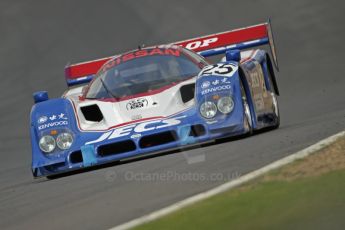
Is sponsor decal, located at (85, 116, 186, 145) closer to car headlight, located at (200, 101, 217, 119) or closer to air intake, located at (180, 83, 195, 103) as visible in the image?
car headlight, located at (200, 101, 217, 119)

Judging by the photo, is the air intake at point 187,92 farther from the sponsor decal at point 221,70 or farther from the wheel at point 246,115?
the wheel at point 246,115

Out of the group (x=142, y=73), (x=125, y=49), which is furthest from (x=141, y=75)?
(x=125, y=49)

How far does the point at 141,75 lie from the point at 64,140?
1412 mm

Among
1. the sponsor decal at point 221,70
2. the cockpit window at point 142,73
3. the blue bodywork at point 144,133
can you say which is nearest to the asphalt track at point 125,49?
the blue bodywork at point 144,133

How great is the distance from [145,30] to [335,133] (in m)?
11.3

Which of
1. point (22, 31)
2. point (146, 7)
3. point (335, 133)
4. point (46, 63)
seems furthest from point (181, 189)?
point (146, 7)

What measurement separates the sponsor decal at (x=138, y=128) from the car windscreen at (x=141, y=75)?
0.86m

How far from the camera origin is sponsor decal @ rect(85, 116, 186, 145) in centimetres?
934

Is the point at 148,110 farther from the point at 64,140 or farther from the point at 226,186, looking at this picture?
the point at 226,186

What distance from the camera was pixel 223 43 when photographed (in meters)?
13.1

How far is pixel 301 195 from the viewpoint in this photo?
6047 millimetres

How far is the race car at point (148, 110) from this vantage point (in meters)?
9.38

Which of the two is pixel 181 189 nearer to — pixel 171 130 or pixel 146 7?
pixel 171 130

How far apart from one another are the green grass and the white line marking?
82 mm
